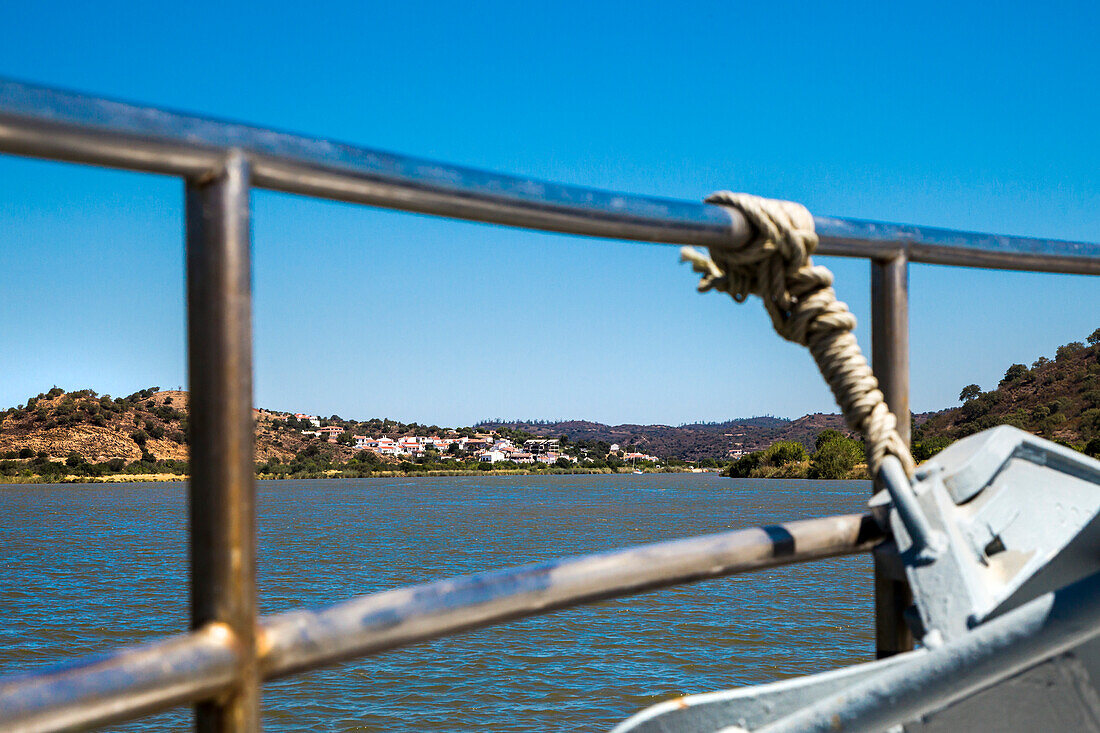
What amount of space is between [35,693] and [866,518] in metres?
0.91

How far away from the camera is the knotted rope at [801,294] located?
1.03 metres

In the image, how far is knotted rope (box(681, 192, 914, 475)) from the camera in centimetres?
103

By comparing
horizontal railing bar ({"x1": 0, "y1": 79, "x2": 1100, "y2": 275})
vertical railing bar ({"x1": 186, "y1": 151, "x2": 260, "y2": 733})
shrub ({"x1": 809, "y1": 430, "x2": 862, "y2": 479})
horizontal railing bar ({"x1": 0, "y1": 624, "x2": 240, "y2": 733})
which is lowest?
shrub ({"x1": 809, "y1": 430, "x2": 862, "y2": 479})

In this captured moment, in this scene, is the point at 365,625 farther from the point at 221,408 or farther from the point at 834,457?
the point at 834,457

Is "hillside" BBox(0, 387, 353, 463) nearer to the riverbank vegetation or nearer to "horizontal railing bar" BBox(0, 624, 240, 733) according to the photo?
the riverbank vegetation

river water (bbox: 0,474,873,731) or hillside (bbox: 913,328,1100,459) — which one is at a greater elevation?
hillside (bbox: 913,328,1100,459)

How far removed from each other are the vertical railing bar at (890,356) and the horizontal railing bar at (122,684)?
0.88 meters

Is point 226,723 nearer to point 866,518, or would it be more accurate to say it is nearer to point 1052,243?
point 866,518

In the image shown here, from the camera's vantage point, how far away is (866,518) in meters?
1.12

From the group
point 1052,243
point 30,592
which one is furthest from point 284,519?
point 1052,243

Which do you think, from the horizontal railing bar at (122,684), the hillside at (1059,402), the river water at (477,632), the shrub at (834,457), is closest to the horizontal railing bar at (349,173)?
the horizontal railing bar at (122,684)

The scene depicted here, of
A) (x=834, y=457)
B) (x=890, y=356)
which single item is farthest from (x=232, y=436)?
(x=834, y=457)

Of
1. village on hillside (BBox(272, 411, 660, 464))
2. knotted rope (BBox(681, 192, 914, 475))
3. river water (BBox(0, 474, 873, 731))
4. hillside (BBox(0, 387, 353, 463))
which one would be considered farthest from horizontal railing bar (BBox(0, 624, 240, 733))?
village on hillside (BBox(272, 411, 660, 464))

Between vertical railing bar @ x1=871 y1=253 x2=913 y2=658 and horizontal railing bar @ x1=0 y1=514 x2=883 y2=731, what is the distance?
0.71ft
